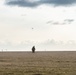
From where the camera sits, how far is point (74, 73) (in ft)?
95.2

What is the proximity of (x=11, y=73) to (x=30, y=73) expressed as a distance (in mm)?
1816

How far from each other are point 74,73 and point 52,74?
85.0 inches

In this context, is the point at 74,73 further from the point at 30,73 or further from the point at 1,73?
the point at 1,73

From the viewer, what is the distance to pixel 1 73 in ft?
95.6

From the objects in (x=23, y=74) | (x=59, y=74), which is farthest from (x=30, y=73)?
(x=59, y=74)

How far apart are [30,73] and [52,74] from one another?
218cm

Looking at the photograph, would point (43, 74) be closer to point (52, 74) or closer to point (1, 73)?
point (52, 74)

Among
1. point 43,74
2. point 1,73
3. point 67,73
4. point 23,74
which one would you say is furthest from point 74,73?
point 1,73

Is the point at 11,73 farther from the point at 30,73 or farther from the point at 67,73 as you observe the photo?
the point at 67,73

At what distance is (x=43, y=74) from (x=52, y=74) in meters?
0.84

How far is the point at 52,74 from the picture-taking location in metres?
28.6

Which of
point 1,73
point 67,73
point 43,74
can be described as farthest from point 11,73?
point 67,73

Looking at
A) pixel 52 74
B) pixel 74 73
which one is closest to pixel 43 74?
pixel 52 74

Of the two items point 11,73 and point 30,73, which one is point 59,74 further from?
point 11,73
